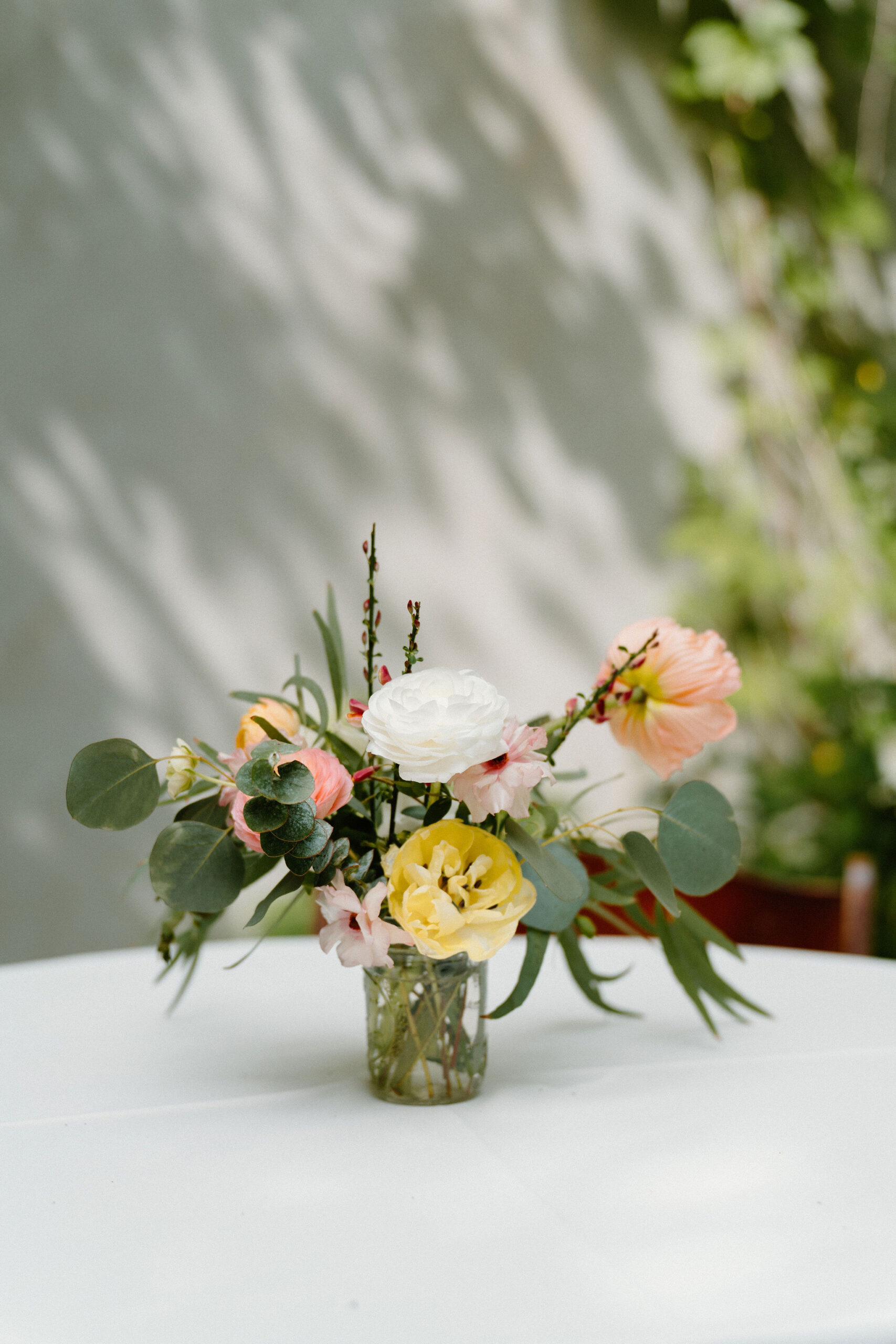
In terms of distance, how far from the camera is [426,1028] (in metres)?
0.91

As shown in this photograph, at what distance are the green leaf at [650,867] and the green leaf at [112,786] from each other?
355 mm

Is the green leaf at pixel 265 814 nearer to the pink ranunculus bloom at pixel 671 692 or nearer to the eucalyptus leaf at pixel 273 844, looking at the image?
the eucalyptus leaf at pixel 273 844

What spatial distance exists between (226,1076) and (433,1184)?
0.27 meters

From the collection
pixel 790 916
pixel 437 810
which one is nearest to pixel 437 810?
pixel 437 810

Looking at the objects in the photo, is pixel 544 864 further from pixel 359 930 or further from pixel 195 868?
pixel 195 868

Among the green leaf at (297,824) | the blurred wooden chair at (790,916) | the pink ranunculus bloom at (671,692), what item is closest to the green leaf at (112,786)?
the green leaf at (297,824)

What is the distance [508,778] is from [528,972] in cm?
21

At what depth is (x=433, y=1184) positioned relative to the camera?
0.79 m

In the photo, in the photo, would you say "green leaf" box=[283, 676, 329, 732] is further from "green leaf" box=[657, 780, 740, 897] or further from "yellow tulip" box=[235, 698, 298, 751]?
"green leaf" box=[657, 780, 740, 897]

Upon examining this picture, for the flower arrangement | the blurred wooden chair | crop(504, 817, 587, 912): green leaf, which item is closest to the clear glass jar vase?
the flower arrangement

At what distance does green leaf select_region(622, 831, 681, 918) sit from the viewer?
879 millimetres

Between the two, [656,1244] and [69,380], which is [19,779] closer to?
[69,380]

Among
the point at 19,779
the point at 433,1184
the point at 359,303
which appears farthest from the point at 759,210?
the point at 433,1184

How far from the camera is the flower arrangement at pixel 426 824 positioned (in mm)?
808
